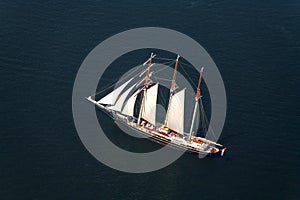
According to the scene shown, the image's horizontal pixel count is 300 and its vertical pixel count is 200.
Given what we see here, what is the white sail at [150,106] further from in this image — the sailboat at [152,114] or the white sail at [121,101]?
the white sail at [121,101]

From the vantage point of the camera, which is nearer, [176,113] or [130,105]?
[176,113]

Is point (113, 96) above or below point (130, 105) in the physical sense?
above

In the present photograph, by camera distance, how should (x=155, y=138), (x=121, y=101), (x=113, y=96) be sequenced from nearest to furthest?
(x=155, y=138) < (x=121, y=101) < (x=113, y=96)

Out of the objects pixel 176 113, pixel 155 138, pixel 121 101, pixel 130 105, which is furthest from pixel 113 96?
pixel 176 113

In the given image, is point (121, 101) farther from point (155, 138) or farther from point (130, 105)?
point (155, 138)

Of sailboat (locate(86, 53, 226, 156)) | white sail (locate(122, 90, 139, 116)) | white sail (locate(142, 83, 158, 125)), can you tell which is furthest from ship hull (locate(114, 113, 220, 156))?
white sail (locate(142, 83, 158, 125))

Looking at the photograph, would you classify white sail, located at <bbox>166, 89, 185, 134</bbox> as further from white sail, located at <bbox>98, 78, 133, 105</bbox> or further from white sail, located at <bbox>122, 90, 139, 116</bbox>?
white sail, located at <bbox>98, 78, 133, 105</bbox>

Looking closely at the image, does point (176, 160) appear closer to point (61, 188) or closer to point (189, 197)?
point (189, 197)
